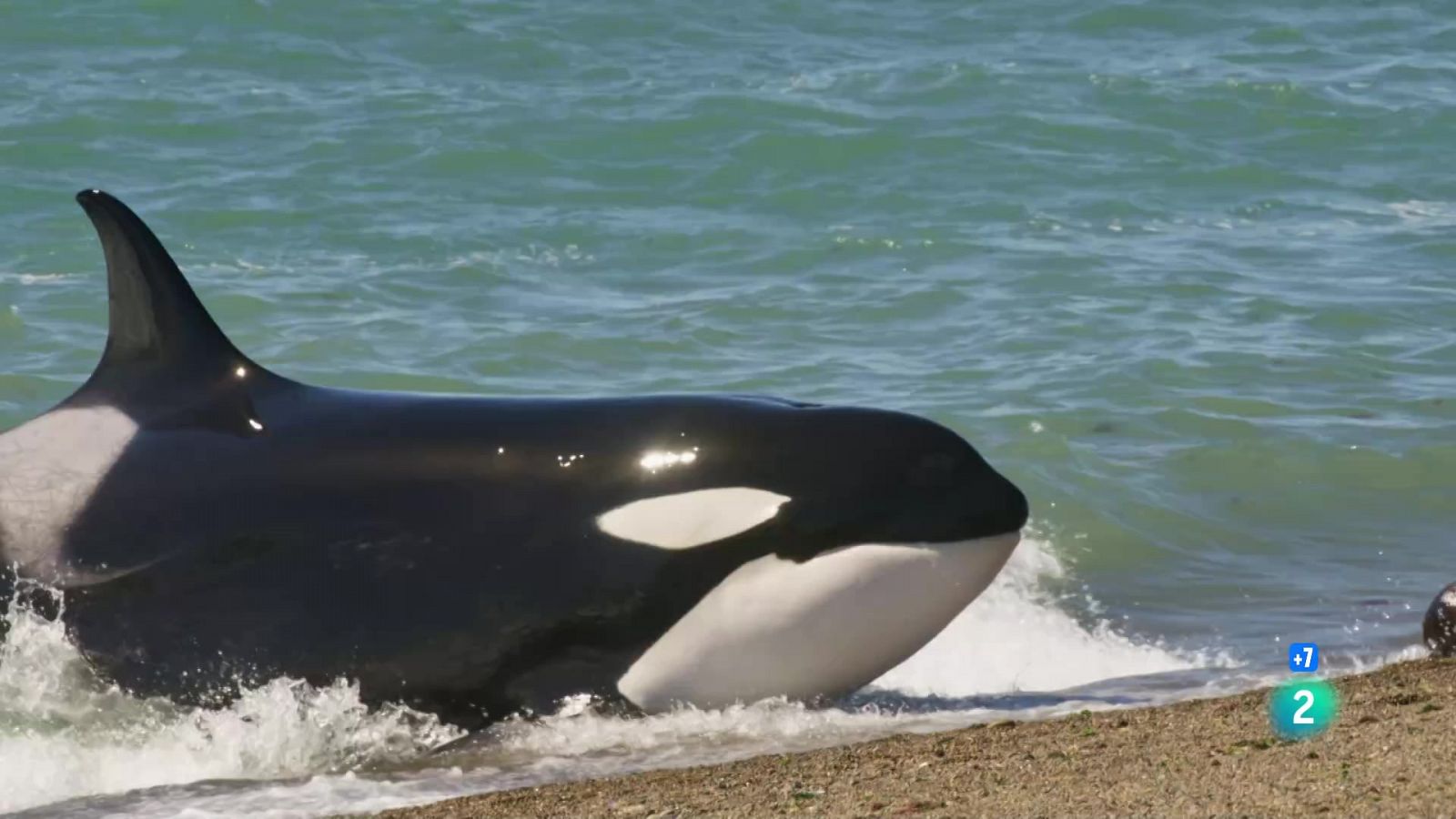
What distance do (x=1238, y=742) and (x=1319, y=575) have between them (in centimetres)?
496

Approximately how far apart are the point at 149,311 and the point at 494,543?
5.32ft

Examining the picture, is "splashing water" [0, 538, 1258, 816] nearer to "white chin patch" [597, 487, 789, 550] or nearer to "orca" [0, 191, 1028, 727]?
"orca" [0, 191, 1028, 727]

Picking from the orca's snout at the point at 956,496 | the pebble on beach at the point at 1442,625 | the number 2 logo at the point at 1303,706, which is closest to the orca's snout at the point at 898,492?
the orca's snout at the point at 956,496

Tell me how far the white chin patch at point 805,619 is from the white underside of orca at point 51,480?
7.06ft

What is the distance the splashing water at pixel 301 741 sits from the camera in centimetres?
782

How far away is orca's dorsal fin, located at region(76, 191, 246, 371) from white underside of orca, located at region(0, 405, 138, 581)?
0.27 metres

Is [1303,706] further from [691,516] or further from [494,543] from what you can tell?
[494,543]

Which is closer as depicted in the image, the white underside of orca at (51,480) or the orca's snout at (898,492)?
the orca's snout at (898,492)

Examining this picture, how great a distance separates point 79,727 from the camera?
8.48m

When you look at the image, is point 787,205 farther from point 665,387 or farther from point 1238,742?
point 1238,742

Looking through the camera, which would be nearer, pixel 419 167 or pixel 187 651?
pixel 187 651

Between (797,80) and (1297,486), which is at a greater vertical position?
(797,80)

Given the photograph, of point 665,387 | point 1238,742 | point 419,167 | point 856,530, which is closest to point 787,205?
point 419,167

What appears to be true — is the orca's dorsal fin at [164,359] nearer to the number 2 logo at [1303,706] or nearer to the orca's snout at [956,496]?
the orca's snout at [956,496]
